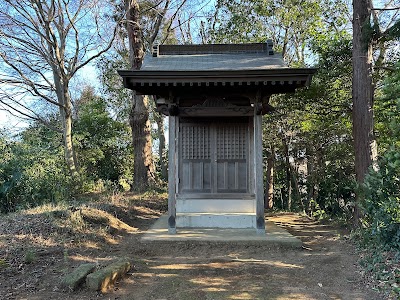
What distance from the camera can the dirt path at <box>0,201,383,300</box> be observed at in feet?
12.5

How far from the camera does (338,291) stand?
12.8 feet

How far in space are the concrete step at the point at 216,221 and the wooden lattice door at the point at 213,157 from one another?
28.1 inches

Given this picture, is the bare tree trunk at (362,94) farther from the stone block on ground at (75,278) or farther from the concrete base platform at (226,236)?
the stone block on ground at (75,278)

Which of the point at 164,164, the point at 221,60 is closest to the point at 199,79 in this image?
the point at 221,60

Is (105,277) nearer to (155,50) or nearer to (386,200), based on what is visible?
(386,200)

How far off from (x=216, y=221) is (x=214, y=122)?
2297mm

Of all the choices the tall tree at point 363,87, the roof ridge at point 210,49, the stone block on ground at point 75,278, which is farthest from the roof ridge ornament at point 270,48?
the stone block on ground at point 75,278

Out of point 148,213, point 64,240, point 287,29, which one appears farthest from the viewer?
point 287,29

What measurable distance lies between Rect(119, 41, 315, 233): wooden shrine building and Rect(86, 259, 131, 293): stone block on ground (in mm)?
2294

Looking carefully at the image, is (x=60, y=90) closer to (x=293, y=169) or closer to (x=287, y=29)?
(x=287, y=29)

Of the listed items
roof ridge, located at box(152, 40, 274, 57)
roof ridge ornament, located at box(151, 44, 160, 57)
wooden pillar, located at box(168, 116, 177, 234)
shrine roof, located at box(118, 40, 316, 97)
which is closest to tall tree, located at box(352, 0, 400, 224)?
shrine roof, located at box(118, 40, 316, 97)

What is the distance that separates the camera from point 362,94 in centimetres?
656

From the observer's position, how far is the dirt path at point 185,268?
3820mm

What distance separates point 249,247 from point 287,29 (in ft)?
28.1
